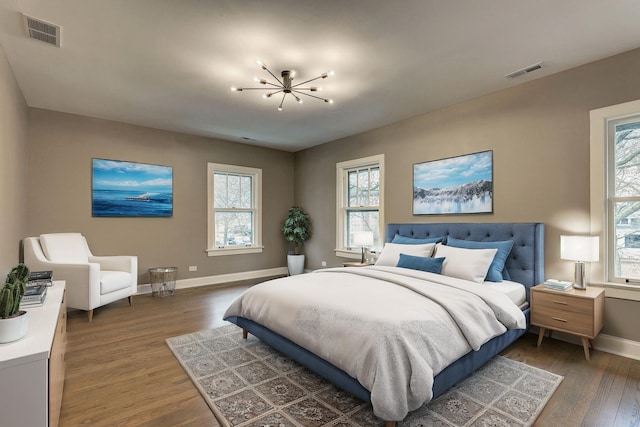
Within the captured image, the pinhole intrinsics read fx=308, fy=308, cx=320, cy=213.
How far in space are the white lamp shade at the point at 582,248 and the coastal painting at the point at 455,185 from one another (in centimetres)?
97

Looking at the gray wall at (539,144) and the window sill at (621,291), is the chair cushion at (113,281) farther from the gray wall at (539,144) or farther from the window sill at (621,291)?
the window sill at (621,291)

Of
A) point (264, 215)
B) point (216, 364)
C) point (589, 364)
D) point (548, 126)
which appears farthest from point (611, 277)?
point (264, 215)

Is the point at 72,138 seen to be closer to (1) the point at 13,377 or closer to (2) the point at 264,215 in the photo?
(2) the point at 264,215

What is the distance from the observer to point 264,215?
6.48 meters

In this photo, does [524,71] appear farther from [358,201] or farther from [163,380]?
[163,380]

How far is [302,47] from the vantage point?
8.78ft

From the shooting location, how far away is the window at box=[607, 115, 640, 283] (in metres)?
2.81

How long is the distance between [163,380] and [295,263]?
157 inches

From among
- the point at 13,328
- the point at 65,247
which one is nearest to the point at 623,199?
the point at 13,328

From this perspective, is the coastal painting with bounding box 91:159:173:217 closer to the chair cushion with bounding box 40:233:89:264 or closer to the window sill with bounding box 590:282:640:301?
the chair cushion with bounding box 40:233:89:264

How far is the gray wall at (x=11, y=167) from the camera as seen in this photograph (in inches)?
110

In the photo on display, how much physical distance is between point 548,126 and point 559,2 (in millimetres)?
1461

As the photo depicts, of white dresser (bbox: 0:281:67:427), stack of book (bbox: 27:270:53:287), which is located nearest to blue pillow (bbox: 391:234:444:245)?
white dresser (bbox: 0:281:67:427)

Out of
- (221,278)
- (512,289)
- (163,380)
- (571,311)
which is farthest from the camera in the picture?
(221,278)
